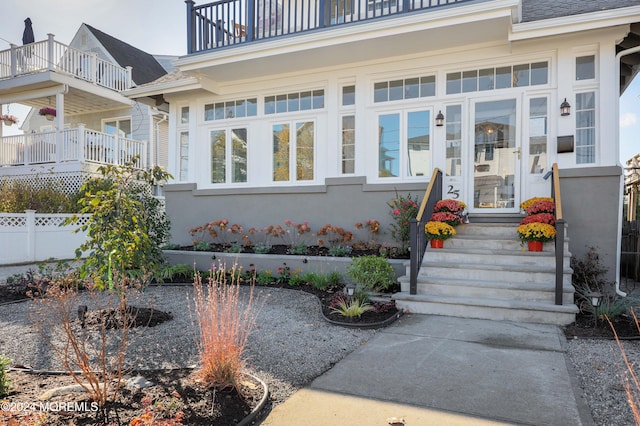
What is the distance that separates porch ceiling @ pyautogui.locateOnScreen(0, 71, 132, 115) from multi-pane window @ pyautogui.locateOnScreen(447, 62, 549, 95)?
12478 mm

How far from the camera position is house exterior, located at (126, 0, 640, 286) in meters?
6.20

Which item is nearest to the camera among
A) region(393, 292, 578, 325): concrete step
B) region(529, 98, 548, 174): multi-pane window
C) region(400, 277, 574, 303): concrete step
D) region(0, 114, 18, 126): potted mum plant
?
region(393, 292, 578, 325): concrete step

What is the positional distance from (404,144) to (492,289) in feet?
10.8

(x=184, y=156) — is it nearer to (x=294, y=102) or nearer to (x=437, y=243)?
(x=294, y=102)

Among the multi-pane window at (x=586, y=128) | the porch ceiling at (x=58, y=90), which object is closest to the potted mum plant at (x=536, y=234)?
the multi-pane window at (x=586, y=128)

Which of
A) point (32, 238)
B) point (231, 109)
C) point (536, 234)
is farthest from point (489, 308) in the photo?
point (32, 238)

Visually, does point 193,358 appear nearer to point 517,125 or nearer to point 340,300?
point 340,300

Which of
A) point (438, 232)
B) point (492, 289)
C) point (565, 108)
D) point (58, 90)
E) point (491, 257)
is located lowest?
point (492, 289)

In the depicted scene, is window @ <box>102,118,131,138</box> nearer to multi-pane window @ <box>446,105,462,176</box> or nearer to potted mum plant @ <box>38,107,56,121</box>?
potted mum plant @ <box>38,107,56,121</box>

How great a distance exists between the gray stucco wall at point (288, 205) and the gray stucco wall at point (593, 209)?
2.28m

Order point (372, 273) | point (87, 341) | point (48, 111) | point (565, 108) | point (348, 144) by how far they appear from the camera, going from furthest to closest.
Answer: point (48, 111) < point (348, 144) < point (565, 108) < point (372, 273) < point (87, 341)

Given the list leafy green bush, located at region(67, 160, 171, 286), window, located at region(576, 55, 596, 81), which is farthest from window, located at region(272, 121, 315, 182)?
window, located at region(576, 55, 596, 81)

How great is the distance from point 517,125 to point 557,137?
0.64m

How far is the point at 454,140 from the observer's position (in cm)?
721
